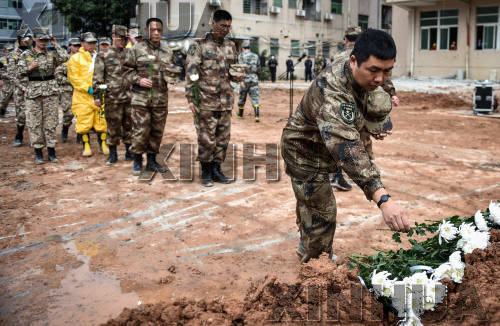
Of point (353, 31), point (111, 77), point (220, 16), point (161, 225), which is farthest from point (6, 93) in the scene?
point (353, 31)

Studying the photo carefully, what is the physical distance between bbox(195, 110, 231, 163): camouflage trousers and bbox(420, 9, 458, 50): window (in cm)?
2268

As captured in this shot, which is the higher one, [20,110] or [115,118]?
[20,110]

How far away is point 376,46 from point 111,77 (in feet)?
19.3

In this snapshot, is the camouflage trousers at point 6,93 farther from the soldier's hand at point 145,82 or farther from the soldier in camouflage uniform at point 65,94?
the soldier's hand at point 145,82

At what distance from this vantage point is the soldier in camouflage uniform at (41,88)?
7305mm

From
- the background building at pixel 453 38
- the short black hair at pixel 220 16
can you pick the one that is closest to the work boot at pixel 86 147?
the short black hair at pixel 220 16

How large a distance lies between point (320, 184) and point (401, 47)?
29.5m

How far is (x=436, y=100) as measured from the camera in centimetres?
1666

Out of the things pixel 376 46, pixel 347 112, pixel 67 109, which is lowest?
pixel 347 112

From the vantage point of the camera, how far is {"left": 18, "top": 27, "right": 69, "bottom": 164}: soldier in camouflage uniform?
7305mm

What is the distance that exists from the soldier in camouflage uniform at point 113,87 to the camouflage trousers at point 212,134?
198 centimetres

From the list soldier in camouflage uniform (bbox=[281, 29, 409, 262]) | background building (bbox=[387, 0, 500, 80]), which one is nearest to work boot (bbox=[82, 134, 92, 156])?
soldier in camouflage uniform (bbox=[281, 29, 409, 262])

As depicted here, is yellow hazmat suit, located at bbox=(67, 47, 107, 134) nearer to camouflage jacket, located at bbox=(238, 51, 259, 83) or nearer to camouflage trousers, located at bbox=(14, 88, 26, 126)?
camouflage trousers, located at bbox=(14, 88, 26, 126)

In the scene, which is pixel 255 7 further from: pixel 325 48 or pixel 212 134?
pixel 212 134
